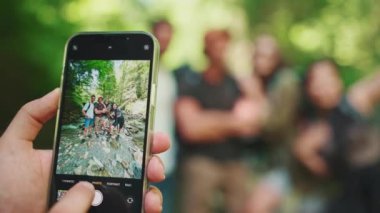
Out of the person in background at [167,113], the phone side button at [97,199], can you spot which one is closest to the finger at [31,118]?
the phone side button at [97,199]

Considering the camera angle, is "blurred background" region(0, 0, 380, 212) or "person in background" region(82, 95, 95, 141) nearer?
"person in background" region(82, 95, 95, 141)

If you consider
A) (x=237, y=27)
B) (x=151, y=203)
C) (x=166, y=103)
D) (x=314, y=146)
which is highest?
(x=237, y=27)

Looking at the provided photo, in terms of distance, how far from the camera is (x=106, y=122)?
25.1 inches

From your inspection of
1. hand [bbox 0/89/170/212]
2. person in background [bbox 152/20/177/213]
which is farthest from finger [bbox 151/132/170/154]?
person in background [bbox 152/20/177/213]

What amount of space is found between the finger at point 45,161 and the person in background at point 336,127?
1.33 m

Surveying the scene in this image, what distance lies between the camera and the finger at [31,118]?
2.18ft

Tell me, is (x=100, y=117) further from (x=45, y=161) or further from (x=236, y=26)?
(x=236, y=26)

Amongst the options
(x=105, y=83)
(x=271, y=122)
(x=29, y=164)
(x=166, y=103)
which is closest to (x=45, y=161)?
(x=29, y=164)

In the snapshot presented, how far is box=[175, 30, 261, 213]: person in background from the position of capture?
1.84 meters

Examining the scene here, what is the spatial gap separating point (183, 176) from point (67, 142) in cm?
123

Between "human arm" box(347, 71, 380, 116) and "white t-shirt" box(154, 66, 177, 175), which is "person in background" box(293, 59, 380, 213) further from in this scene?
"white t-shirt" box(154, 66, 177, 175)

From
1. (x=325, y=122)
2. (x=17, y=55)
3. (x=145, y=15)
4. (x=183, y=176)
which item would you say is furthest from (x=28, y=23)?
(x=325, y=122)

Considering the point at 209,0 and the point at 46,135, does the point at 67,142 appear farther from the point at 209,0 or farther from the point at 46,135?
the point at 209,0

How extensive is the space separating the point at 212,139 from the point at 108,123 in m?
1.22
